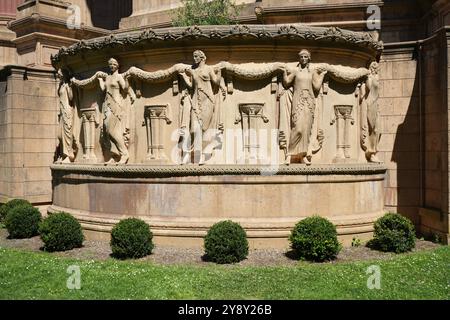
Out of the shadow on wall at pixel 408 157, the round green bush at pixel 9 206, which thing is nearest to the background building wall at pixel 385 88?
the shadow on wall at pixel 408 157

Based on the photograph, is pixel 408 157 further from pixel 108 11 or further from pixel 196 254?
pixel 108 11

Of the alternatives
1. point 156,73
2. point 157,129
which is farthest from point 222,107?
point 156,73

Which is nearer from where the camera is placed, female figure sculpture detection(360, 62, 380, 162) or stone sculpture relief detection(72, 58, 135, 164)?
stone sculpture relief detection(72, 58, 135, 164)

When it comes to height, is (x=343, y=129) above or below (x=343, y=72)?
below

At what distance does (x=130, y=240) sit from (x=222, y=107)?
4.25 m

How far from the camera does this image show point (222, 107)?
12.8 metres

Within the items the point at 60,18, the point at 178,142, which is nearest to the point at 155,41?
the point at 178,142

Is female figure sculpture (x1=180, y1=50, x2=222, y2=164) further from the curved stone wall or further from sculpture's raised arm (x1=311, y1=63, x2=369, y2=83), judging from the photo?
sculpture's raised arm (x1=311, y1=63, x2=369, y2=83)

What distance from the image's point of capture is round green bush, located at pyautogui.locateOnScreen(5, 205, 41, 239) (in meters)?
14.5

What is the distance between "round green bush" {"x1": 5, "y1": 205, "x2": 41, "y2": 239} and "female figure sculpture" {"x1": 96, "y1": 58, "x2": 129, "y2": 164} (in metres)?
3.82

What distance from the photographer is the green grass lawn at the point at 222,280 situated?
8.88m

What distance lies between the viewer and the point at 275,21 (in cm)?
2014

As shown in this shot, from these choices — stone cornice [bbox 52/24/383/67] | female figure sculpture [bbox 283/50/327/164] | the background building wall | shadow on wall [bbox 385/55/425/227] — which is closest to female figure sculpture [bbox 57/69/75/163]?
stone cornice [bbox 52/24/383/67]

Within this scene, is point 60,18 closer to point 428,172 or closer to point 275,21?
point 275,21
